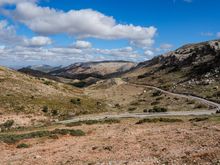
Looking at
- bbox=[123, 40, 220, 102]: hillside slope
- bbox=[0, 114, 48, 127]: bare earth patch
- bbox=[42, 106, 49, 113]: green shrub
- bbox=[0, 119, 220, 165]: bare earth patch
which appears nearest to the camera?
bbox=[0, 119, 220, 165]: bare earth patch

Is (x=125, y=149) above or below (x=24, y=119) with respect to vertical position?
above

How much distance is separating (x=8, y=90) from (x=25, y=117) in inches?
776

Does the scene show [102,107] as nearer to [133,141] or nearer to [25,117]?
[25,117]

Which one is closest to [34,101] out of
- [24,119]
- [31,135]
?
[24,119]

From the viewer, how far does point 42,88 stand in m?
76.9

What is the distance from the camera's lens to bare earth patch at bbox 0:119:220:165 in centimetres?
1916

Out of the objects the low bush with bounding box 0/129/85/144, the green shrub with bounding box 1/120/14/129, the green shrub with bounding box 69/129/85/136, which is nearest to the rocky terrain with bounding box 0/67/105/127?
the green shrub with bounding box 1/120/14/129

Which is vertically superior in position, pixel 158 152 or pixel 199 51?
pixel 199 51

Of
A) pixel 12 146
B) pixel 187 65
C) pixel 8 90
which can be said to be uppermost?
pixel 187 65

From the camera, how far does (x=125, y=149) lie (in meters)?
23.5

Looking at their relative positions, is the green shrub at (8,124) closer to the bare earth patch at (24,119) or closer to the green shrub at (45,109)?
the bare earth patch at (24,119)

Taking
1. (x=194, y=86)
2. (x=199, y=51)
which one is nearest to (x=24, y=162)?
(x=194, y=86)

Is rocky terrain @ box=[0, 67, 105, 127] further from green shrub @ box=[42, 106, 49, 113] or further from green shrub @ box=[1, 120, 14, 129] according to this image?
green shrub @ box=[1, 120, 14, 129]

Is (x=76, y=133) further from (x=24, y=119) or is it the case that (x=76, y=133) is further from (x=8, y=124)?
(x=24, y=119)
